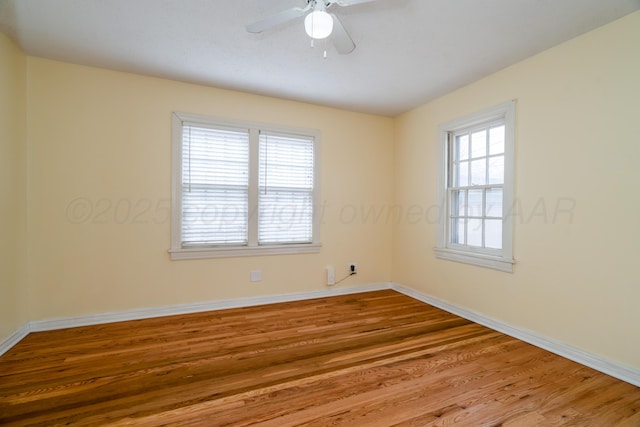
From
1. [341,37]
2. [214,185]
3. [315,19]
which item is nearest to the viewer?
[315,19]

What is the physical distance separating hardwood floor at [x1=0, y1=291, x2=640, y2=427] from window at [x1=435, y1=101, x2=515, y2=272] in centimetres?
86

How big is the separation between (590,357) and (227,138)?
Answer: 13.2ft

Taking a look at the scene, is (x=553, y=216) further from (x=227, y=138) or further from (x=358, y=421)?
(x=227, y=138)

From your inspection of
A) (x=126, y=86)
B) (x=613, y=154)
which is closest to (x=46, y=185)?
(x=126, y=86)

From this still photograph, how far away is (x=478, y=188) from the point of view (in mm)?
3309

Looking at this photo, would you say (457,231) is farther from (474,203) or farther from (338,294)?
(338,294)

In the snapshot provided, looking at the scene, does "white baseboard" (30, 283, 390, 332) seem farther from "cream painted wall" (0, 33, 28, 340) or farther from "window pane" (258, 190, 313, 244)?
"window pane" (258, 190, 313, 244)

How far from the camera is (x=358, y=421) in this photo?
164cm

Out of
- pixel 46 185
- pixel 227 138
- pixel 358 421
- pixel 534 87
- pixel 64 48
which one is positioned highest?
pixel 64 48

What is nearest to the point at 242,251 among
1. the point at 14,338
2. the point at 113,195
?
the point at 113,195

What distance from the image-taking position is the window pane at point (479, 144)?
10.7 ft

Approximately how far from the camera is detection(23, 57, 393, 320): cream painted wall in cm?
282

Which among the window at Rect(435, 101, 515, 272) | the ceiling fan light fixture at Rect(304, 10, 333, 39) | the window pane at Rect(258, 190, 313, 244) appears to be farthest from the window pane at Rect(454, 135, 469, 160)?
the ceiling fan light fixture at Rect(304, 10, 333, 39)

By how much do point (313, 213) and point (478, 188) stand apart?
2036mm
